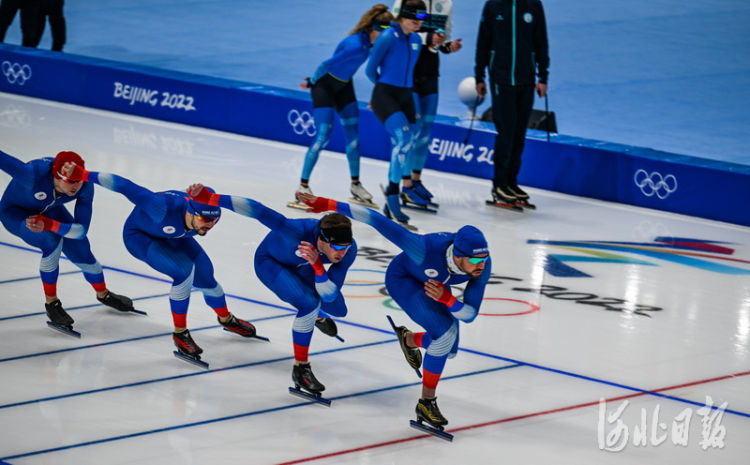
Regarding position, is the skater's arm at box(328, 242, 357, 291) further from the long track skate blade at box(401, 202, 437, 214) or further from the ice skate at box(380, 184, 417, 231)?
the long track skate blade at box(401, 202, 437, 214)

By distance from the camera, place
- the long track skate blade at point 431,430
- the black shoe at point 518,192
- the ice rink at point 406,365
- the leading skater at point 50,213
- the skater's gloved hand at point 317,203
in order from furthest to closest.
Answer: the black shoe at point 518,192 < the leading skater at point 50,213 < the skater's gloved hand at point 317,203 < the long track skate blade at point 431,430 < the ice rink at point 406,365

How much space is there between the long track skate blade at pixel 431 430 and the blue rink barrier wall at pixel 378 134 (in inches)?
282

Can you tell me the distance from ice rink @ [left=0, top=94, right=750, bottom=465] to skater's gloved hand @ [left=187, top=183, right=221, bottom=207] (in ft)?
3.72

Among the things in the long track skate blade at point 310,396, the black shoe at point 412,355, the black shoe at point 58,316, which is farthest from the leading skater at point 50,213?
the black shoe at point 412,355

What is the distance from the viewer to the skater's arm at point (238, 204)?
272 inches

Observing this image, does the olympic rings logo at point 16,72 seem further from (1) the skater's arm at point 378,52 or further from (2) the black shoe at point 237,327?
(2) the black shoe at point 237,327

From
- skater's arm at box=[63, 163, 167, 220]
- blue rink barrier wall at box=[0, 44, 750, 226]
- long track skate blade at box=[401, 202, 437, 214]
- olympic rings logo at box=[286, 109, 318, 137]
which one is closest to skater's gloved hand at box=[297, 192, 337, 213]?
skater's arm at box=[63, 163, 167, 220]

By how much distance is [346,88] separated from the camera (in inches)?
472

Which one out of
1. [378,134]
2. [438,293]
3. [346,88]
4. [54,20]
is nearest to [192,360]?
[438,293]

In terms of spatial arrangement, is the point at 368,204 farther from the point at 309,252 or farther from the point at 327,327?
the point at 309,252

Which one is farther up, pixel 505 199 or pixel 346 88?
pixel 346 88

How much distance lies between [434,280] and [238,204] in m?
1.28

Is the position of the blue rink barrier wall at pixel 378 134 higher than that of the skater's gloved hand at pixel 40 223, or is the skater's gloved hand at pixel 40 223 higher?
the blue rink barrier wall at pixel 378 134

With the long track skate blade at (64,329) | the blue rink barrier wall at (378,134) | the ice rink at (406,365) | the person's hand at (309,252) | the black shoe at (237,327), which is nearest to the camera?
the ice rink at (406,365)
